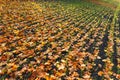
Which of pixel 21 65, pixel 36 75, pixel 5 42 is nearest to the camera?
pixel 36 75

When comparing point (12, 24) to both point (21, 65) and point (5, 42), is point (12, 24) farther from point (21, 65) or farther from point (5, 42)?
point (21, 65)

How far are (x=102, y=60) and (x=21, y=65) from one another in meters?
2.37

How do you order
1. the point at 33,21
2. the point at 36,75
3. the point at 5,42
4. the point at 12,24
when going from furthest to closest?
the point at 33,21, the point at 12,24, the point at 5,42, the point at 36,75

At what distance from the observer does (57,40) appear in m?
7.01

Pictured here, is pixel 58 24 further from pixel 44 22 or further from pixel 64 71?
pixel 64 71

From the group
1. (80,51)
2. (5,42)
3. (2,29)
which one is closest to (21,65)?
(5,42)

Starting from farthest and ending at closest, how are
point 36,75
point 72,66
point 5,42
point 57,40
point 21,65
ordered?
1. point 57,40
2. point 5,42
3. point 72,66
4. point 21,65
5. point 36,75

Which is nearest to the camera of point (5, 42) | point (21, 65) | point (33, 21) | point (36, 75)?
point (36, 75)

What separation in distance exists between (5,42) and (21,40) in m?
0.54

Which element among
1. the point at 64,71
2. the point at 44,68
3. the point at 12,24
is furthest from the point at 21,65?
the point at 12,24

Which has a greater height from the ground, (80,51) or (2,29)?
(2,29)

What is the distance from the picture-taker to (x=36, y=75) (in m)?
4.43

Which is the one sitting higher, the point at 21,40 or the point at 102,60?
the point at 21,40

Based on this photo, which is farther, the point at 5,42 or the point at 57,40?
the point at 57,40
